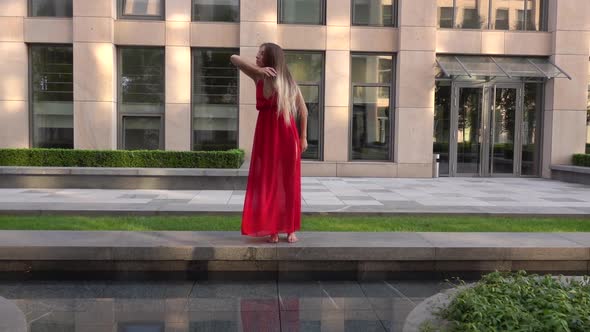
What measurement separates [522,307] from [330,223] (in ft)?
16.0

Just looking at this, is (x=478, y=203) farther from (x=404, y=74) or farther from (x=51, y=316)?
(x=51, y=316)

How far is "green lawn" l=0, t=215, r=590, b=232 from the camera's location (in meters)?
7.39

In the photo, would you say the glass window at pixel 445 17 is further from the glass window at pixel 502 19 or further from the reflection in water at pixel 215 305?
the reflection in water at pixel 215 305

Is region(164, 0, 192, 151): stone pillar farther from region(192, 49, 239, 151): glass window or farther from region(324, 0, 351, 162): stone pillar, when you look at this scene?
region(324, 0, 351, 162): stone pillar

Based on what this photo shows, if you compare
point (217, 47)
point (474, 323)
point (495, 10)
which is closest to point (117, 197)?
point (217, 47)

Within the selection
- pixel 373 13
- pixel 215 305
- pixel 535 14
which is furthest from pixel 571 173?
pixel 215 305

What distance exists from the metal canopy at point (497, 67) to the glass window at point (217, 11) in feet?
21.7

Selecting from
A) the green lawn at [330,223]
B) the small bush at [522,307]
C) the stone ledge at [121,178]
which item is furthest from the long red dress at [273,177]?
the stone ledge at [121,178]

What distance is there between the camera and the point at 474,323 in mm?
3102

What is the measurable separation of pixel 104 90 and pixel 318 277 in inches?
511

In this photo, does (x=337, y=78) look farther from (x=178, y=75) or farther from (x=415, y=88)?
(x=178, y=75)

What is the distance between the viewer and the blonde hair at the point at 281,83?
5738 millimetres

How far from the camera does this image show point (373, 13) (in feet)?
57.6

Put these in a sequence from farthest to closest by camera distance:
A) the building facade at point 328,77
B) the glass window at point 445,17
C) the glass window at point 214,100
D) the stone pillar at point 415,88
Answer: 1. the glass window at point 445,17
2. the glass window at point 214,100
3. the stone pillar at point 415,88
4. the building facade at point 328,77
